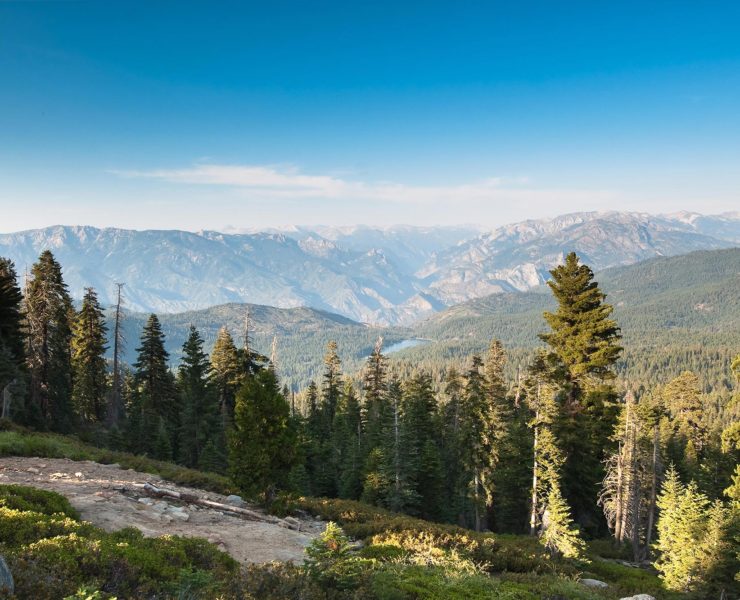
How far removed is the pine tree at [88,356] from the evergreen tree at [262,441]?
31956 millimetres

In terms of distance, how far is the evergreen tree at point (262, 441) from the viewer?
58.2 feet

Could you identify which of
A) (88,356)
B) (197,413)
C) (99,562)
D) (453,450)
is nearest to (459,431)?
(453,450)

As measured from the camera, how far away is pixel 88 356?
4312 centimetres

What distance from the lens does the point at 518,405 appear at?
5144 centimetres

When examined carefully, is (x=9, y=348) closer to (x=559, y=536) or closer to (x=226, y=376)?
(x=226, y=376)

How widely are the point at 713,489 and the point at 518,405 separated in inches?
733

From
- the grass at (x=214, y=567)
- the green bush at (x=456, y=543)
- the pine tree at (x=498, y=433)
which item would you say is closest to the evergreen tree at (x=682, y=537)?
the grass at (x=214, y=567)

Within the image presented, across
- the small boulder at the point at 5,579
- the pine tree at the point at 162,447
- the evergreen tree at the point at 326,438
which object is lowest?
the evergreen tree at the point at 326,438

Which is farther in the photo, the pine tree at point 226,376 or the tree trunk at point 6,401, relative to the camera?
the pine tree at point 226,376

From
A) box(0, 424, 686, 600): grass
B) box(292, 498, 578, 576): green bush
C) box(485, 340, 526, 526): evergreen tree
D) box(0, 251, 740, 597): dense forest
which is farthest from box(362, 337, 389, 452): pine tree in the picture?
box(0, 424, 686, 600): grass

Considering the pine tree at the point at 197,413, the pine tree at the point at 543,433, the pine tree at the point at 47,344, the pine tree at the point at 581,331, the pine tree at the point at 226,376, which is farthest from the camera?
the pine tree at the point at 226,376

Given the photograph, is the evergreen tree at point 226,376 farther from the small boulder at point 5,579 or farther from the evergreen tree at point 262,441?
the small boulder at point 5,579

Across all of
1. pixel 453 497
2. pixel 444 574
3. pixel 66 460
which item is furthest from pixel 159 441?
pixel 444 574

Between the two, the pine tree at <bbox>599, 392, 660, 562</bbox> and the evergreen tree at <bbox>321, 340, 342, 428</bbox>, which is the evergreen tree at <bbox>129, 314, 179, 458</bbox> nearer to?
A: the evergreen tree at <bbox>321, 340, 342, 428</bbox>
